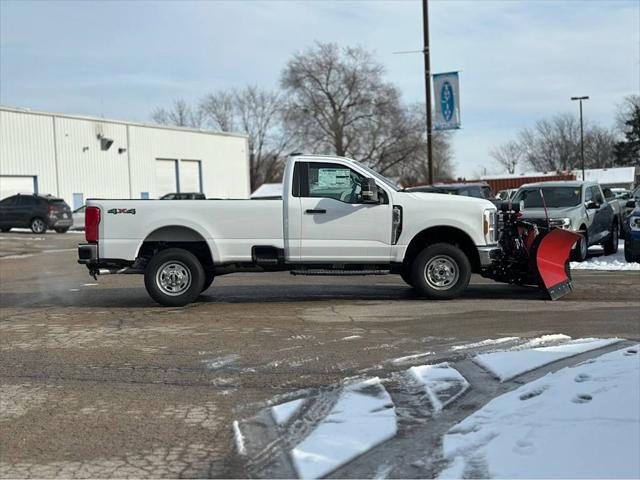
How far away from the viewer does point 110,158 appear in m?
47.0

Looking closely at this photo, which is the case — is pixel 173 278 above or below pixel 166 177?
below

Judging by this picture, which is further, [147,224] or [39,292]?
[39,292]

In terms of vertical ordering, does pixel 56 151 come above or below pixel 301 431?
above

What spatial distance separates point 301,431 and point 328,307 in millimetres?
5463

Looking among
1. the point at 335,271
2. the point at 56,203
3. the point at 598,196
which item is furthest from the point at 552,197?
the point at 56,203

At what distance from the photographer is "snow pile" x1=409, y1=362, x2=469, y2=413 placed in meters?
5.61

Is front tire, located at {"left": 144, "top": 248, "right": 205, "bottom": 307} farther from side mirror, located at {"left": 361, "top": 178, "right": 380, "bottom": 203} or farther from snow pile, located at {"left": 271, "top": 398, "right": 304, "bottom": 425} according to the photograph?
snow pile, located at {"left": 271, "top": 398, "right": 304, "bottom": 425}

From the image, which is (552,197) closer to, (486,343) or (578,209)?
(578,209)

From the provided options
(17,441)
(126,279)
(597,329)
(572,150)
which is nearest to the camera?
(17,441)

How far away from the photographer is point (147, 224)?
33.8ft

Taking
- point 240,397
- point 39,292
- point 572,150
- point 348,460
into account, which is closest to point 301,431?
point 348,460

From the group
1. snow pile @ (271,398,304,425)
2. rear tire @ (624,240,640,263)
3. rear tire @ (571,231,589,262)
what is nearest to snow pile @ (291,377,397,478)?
snow pile @ (271,398,304,425)

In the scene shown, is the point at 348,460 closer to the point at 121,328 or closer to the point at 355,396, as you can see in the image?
the point at 355,396

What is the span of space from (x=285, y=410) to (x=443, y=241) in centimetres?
576
